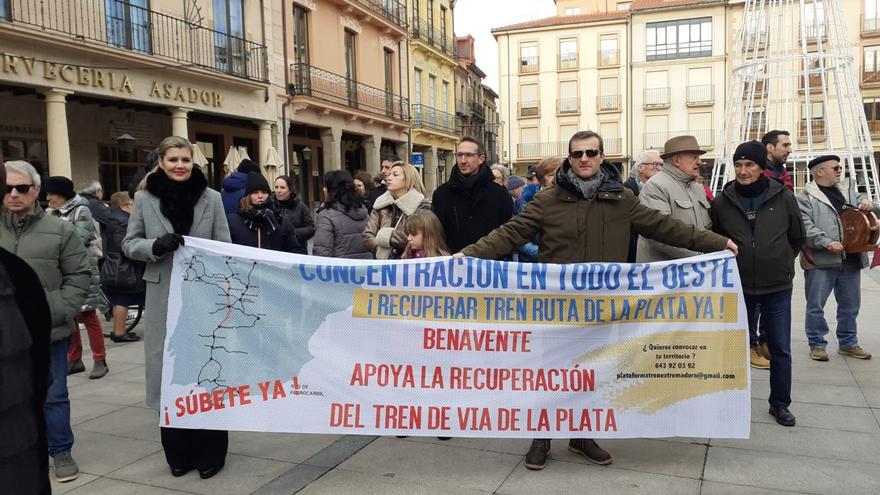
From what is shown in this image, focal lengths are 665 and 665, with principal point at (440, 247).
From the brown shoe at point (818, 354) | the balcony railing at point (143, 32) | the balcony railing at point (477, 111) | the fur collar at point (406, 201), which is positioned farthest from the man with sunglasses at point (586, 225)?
the balcony railing at point (477, 111)

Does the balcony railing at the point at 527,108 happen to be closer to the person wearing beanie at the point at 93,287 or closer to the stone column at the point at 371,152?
the stone column at the point at 371,152

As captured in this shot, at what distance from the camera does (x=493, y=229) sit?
482 cm

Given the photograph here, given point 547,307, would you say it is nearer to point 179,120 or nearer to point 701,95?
point 179,120

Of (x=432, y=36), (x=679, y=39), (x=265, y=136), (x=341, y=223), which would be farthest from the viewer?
(x=679, y=39)

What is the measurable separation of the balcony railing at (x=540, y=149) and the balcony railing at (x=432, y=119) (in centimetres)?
1359

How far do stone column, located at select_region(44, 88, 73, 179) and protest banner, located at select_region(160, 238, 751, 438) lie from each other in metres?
11.0

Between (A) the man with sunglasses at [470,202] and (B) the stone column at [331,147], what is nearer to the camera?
(A) the man with sunglasses at [470,202]

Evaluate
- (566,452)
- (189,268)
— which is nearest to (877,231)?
(566,452)

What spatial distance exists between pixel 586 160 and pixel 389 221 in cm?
172

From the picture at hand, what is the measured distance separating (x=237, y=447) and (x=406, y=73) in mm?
26246

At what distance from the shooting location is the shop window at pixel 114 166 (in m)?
16.1

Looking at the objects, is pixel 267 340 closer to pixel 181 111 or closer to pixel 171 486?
pixel 171 486

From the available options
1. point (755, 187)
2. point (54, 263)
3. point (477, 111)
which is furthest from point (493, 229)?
point (477, 111)

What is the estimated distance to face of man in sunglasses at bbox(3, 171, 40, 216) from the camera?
3711 mm
